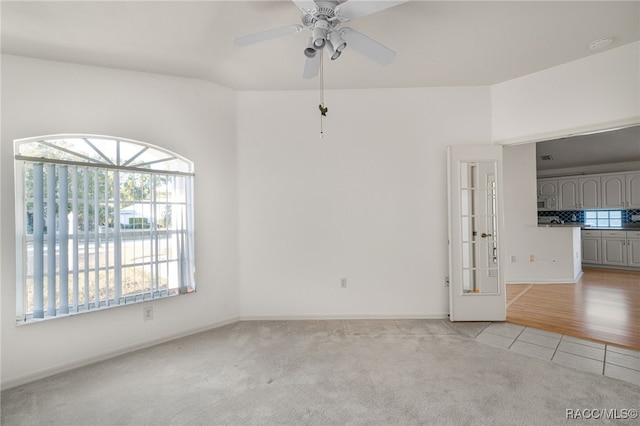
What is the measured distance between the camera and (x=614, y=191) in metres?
6.26

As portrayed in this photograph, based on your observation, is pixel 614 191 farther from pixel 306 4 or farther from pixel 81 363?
pixel 81 363

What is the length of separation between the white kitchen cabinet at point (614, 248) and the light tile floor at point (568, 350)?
5.03 metres

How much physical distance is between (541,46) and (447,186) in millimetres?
1508

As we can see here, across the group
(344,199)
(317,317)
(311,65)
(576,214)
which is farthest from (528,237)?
(311,65)

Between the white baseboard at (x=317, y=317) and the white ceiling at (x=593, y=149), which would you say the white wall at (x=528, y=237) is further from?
the white baseboard at (x=317, y=317)

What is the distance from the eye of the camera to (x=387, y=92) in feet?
11.1

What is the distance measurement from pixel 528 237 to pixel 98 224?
20.4ft

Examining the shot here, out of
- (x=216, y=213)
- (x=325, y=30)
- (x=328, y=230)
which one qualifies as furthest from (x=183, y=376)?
(x=325, y=30)

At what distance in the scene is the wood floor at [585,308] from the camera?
9.52 feet

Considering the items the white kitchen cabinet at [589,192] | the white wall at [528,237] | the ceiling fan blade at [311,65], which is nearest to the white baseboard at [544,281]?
the white wall at [528,237]

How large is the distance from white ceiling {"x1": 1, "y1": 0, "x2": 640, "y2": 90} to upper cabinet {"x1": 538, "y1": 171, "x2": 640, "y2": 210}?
18.0 feet

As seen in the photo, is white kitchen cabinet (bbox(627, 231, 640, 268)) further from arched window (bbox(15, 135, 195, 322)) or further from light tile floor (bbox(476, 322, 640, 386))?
arched window (bbox(15, 135, 195, 322))

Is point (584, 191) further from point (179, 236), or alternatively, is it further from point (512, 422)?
point (179, 236)

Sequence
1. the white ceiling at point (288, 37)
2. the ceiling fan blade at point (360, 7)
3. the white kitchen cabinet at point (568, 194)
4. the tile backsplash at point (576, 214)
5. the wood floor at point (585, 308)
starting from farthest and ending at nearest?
the white kitchen cabinet at point (568, 194)
the tile backsplash at point (576, 214)
the wood floor at point (585, 308)
the white ceiling at point (288, 37)
the ceiling fan blade at point (360, 7)
